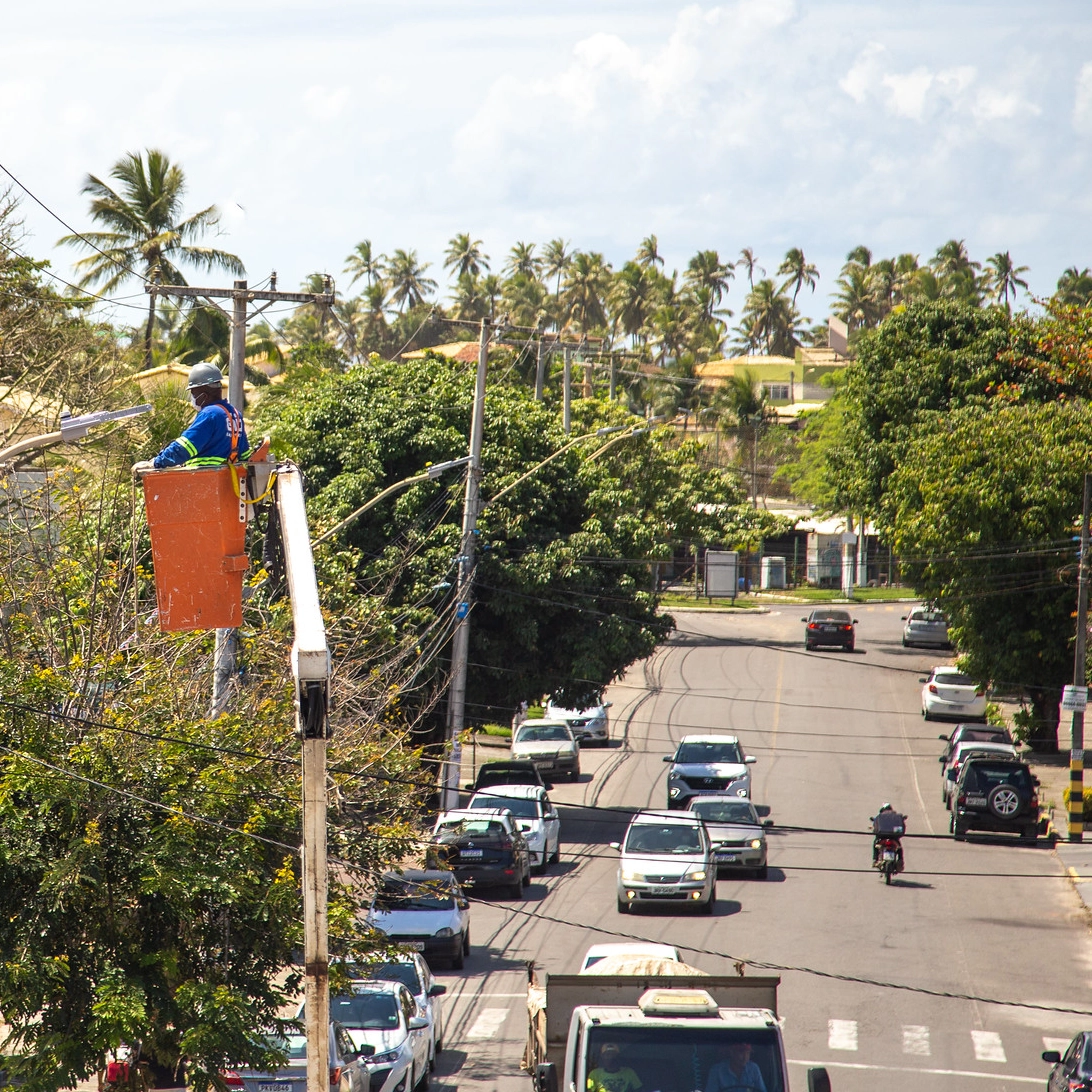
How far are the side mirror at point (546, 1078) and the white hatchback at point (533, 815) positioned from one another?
15566mm

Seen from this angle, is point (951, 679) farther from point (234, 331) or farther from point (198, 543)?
point (198, 543)

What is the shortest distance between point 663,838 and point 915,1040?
27.6ft

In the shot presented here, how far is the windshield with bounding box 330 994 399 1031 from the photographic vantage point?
15.4 m

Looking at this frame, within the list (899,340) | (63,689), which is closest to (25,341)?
(63,689)

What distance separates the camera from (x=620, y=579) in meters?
33.1

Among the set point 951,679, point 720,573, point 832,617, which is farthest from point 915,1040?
point 720,573

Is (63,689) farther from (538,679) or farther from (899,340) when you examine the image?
(899,340)

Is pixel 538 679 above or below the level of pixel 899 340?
below

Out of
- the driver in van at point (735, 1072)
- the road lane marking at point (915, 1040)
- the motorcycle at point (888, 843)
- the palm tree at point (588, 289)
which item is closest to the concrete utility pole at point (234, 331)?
the driver in van at point (735, 1072)

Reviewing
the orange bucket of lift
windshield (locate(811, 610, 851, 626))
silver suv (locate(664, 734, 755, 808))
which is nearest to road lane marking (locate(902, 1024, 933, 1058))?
the orange bucket of lift

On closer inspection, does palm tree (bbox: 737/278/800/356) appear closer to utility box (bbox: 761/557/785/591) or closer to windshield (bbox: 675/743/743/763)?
utility box (bbox: 761/557/785/591)

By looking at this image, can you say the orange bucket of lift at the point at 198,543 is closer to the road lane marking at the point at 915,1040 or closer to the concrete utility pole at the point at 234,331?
the concrete utility pole at the point at 234,331

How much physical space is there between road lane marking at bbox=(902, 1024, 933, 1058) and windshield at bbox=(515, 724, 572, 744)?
21330 mm

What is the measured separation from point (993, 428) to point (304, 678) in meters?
33.4
